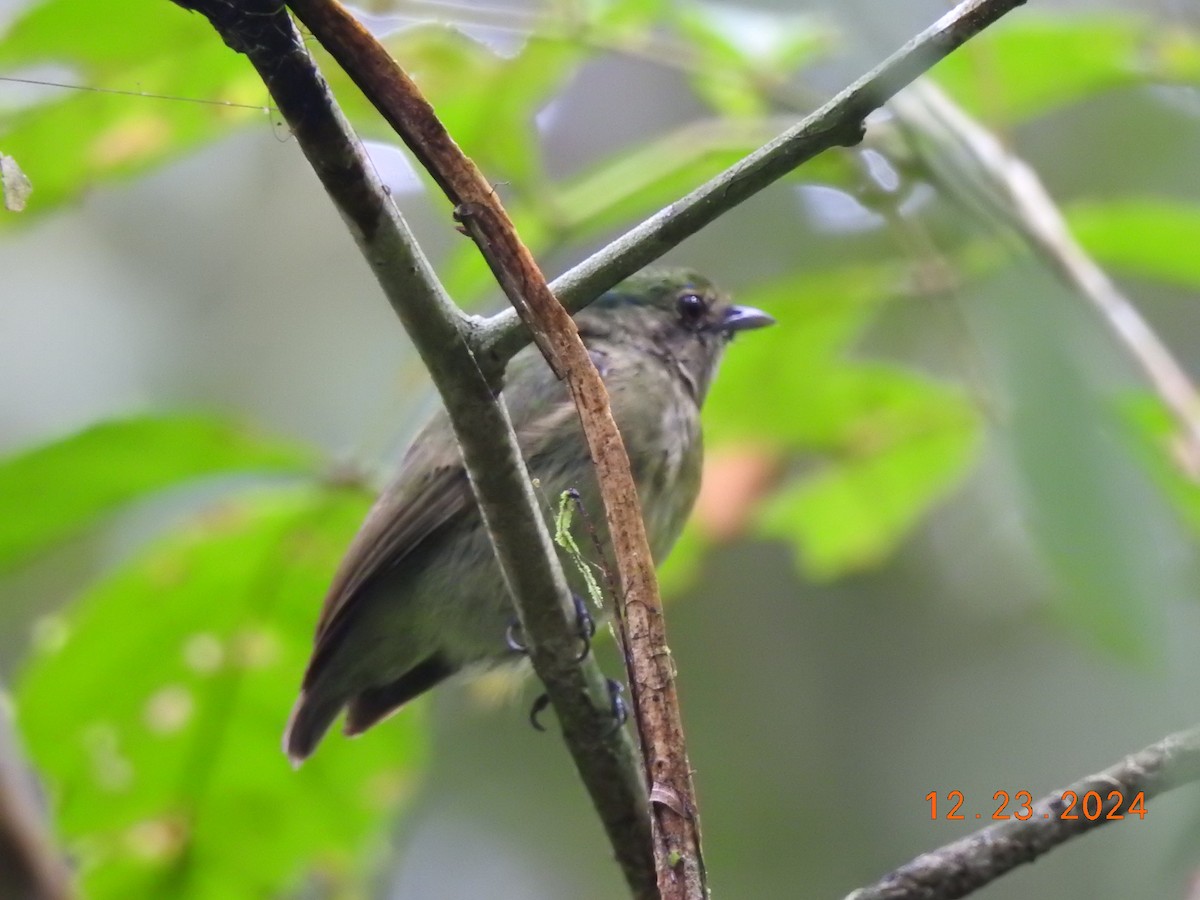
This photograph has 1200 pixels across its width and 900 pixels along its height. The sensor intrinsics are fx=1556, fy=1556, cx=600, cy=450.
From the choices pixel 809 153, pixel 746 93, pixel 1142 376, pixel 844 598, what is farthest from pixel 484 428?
pixel 844 598

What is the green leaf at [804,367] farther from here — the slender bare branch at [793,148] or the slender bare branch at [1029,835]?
the slender bare branch at [793,148]

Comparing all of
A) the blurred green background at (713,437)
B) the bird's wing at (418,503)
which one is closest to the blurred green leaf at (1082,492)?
the blurred green background at (713,437)

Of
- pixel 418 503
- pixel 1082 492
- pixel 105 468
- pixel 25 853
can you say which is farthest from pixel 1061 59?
pixel 25 853

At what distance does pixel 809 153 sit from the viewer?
5.22ft

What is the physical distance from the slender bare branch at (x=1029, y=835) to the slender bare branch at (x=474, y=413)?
2.04 feet

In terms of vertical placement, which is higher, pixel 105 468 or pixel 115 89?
pixel 115 89

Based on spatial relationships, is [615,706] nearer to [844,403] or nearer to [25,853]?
[25,853]

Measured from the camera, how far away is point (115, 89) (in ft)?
10.3

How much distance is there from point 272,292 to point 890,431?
5354mm

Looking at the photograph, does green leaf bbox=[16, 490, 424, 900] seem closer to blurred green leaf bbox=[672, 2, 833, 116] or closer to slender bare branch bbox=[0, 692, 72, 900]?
blurred green leaf bbox=[672, 2, 833, 116]

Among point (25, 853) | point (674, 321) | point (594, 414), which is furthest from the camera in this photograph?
point (674, 321)

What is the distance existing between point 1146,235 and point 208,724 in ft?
7.75

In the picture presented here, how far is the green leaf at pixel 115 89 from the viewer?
289cm

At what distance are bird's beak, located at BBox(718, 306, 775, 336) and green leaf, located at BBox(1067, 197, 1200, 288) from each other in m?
0.79
